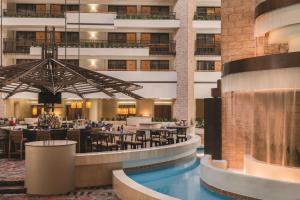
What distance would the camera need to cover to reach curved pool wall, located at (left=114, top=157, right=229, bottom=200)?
845 centimetres

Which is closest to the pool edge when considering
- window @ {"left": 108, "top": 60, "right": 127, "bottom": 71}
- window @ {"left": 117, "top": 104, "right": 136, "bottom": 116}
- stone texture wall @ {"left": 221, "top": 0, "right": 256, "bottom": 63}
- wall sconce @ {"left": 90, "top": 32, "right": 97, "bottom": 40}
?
stone texture wall @ {"left": 221, "top": 0, "right": 256, "bottom": 63}

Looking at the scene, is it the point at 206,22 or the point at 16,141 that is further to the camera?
the point at 206,22

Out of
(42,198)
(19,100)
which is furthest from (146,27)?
(42,198)

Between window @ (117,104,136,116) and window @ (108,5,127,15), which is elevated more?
window @ (108,5,127,15)

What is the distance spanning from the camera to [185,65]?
29.8 meters

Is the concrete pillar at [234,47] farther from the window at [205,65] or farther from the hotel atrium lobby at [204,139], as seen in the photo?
the window at [205,65]

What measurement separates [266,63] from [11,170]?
24.5 feet

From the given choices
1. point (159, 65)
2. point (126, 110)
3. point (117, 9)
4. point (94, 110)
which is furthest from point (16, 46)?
point (159, 65)

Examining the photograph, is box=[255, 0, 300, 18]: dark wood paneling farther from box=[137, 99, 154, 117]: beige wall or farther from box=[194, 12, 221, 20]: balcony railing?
box=[137, 99, 154, 117]: beige wall

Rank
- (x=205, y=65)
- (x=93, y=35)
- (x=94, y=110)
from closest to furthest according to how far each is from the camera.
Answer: (x=94, y=110), (x=205, y=65), (x=93, y=35)

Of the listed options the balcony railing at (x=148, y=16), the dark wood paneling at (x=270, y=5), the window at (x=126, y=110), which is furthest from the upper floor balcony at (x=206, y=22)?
the dark wood paneling at (x=270, y=5)

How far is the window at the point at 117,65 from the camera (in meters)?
32.6

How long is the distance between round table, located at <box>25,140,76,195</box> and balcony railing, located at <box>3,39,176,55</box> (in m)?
21.6

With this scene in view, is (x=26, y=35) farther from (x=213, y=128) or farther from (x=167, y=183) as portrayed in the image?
(x=167, y=183)
